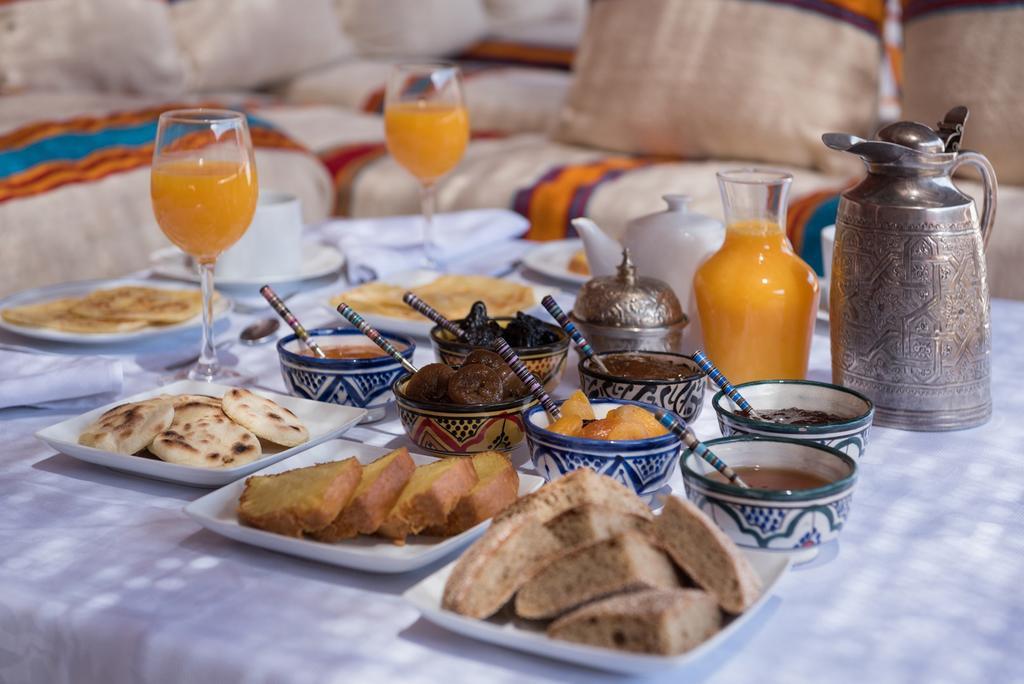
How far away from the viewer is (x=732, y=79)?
2889 millimetres

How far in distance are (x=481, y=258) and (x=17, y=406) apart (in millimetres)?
884

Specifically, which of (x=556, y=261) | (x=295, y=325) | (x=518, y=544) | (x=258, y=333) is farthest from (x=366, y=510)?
(x=556, y=261)

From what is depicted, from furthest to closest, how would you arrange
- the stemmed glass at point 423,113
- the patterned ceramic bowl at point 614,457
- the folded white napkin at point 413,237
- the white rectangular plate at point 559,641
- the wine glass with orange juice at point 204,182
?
1. the stemmed glass at point 423,113
2. the folded white napkin at point 413,237
3. the wine glass with orange juice at point 204,182
4. the patterned ceramic bowl at point 614,457
5. the white rectangular plate at point 559,641

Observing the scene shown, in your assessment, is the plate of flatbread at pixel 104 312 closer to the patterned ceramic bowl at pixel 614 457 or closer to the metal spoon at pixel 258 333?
the metal spoon at pixel 258 333

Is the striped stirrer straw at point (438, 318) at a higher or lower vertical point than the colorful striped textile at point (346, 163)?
higher

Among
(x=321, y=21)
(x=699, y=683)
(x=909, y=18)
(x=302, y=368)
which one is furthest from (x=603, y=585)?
(x=321, y=21)

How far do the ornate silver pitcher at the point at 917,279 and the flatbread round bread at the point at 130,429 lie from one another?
65cm

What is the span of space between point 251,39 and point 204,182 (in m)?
2.63

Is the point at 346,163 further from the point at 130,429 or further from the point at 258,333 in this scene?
the point at 130,429

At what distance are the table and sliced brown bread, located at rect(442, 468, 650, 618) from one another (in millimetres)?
35

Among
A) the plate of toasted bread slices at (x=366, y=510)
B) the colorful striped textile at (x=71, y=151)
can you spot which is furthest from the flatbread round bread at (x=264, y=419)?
the colorful striped textile at (x=71, y=151)

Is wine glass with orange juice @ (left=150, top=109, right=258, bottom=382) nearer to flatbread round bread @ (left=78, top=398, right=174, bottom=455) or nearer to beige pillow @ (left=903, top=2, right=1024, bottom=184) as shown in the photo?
flatbread round bread @ (left=78, top=398, right=174, bottom=455)

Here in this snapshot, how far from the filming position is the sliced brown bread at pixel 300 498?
2.74 feet

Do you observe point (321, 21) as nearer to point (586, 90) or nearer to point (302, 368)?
point (586, 90)
